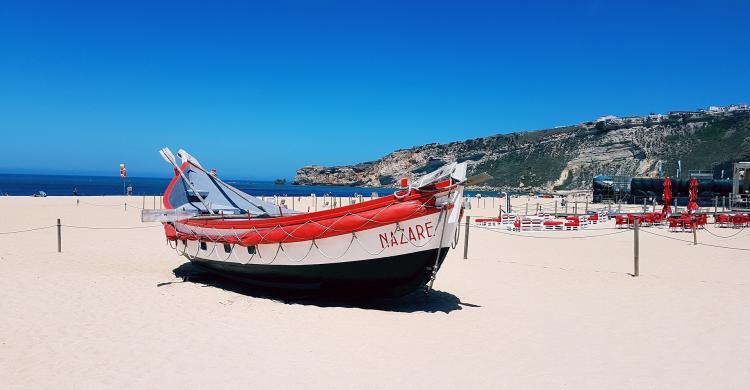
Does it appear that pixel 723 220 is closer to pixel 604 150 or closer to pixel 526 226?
pixel 526 226

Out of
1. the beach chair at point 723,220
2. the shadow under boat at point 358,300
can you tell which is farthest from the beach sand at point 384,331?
the beach chair at point 723,220

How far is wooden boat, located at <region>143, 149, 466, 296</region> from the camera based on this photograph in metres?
7.45

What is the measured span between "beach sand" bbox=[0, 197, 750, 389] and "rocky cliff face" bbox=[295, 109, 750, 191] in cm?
7419

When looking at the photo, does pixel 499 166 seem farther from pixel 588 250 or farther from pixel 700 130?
pixel 588 250

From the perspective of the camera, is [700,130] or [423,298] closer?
[423,298]

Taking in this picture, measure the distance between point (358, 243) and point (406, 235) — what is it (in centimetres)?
79

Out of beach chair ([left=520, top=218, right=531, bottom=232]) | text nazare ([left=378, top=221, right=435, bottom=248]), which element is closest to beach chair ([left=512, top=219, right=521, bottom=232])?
beach chair ([left=520, top=218, right=531, bottom=232])

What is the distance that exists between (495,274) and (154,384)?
8255 mm

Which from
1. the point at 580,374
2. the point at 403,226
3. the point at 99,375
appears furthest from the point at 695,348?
the point at 99,375

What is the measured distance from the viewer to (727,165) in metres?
68.7

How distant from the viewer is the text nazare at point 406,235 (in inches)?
294

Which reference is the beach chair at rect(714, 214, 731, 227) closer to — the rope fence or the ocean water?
the rope fence

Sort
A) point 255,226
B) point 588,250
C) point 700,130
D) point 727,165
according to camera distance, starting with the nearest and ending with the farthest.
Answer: point 255,226 → point 588,250 → point 727,165 → point 700,130

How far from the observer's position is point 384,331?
6.79 metres
